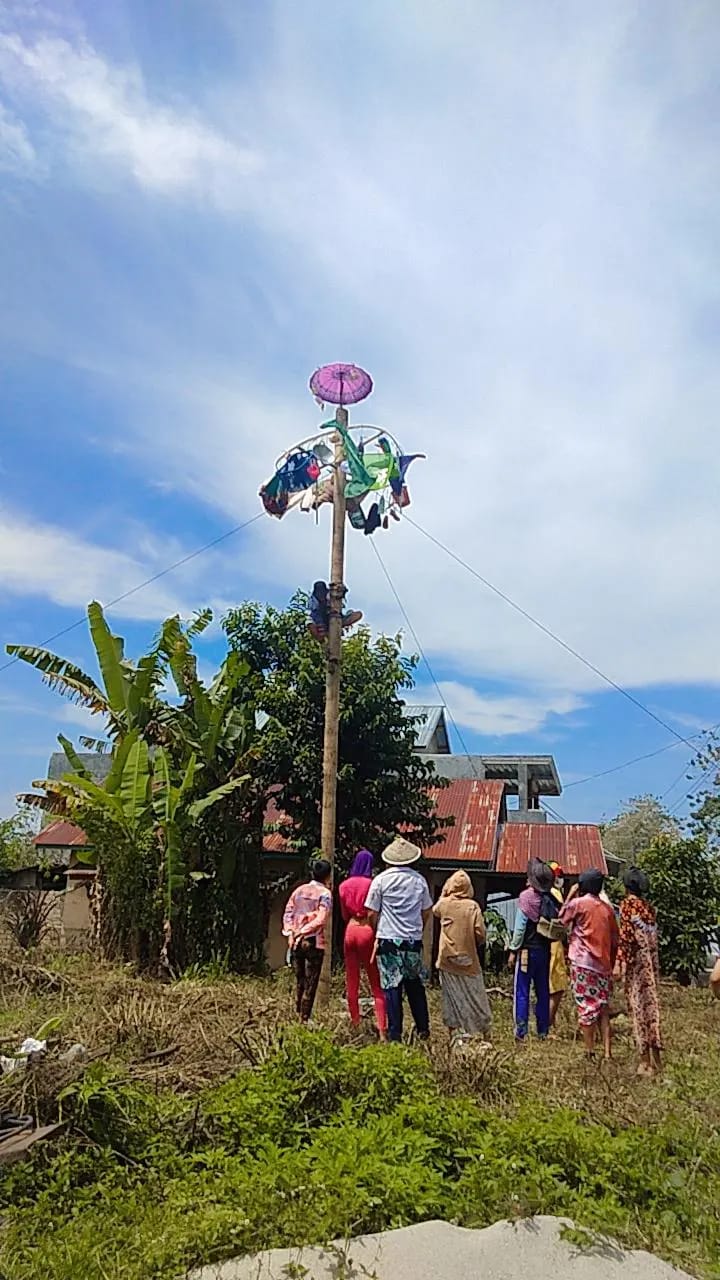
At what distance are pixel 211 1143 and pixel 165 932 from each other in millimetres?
7552

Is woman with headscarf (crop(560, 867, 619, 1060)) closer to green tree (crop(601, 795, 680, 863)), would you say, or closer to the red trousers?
the red trousers

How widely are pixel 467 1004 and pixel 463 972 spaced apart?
0.25 meters

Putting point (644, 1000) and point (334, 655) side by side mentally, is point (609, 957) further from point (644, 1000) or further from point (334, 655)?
point (334, 655)

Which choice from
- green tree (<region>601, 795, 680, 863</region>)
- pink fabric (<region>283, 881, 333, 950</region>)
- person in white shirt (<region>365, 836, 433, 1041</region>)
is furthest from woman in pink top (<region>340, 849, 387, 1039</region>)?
green tree (<region>601, 795, 680, 863</region>)

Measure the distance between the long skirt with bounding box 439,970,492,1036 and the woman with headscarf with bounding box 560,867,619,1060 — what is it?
724 millimetres

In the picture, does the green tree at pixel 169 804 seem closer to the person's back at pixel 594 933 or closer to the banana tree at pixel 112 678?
the banana tree at pixel 112 678

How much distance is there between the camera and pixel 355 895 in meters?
8.07

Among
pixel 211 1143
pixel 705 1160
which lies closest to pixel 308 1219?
pixel 211 1143

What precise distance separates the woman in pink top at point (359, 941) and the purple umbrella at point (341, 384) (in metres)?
5.67

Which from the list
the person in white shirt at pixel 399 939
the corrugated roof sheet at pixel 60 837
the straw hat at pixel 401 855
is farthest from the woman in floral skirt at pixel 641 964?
the corrugated roof sheet at pixel 60 837

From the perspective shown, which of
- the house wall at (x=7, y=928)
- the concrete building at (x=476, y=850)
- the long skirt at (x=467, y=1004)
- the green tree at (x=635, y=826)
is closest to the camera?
the long skirt at (x=467, y=1004)

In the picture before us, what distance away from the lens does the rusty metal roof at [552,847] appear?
651 inches

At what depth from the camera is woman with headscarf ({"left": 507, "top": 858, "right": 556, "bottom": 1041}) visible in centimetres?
830

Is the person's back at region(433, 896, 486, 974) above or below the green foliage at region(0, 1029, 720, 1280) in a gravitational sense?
above
